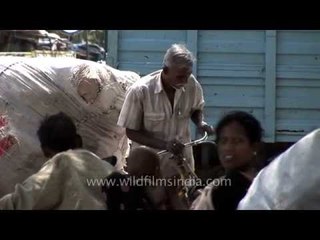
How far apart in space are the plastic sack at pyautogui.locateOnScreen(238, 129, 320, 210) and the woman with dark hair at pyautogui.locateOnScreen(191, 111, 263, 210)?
0.10m

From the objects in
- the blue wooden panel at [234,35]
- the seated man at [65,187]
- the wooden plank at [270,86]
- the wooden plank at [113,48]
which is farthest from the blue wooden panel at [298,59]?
the seated man at [65,187]

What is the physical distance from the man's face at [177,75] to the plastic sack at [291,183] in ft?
4.03

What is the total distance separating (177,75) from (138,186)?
944mm

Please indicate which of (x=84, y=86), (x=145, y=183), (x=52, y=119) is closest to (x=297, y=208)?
(x=145, y=183)

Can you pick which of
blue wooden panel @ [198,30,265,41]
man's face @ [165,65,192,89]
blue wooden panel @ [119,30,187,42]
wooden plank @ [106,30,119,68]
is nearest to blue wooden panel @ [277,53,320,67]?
blue wooden panel @ [198,30,265,41]

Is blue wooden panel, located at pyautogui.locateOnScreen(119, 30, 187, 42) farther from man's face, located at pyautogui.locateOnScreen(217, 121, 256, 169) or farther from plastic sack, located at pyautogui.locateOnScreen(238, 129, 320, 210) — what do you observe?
plastic sack, located at pyautogui.locateOnScreen(238, 129, 320, 210)

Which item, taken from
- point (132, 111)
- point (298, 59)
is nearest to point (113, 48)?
point (298, 59)

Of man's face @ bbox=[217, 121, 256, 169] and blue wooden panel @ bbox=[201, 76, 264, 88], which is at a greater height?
blue wooden panel @ bbox=[201, 76, 264, 88]

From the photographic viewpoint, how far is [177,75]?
12.5 feet

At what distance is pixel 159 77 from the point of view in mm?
3936

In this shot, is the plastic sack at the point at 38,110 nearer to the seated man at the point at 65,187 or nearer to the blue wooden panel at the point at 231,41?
the seated man at the point at 65,187

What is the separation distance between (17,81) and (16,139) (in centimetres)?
34

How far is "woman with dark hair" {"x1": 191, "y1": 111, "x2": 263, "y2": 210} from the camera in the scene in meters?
2.75

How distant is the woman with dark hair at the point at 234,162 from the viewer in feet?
9.02
